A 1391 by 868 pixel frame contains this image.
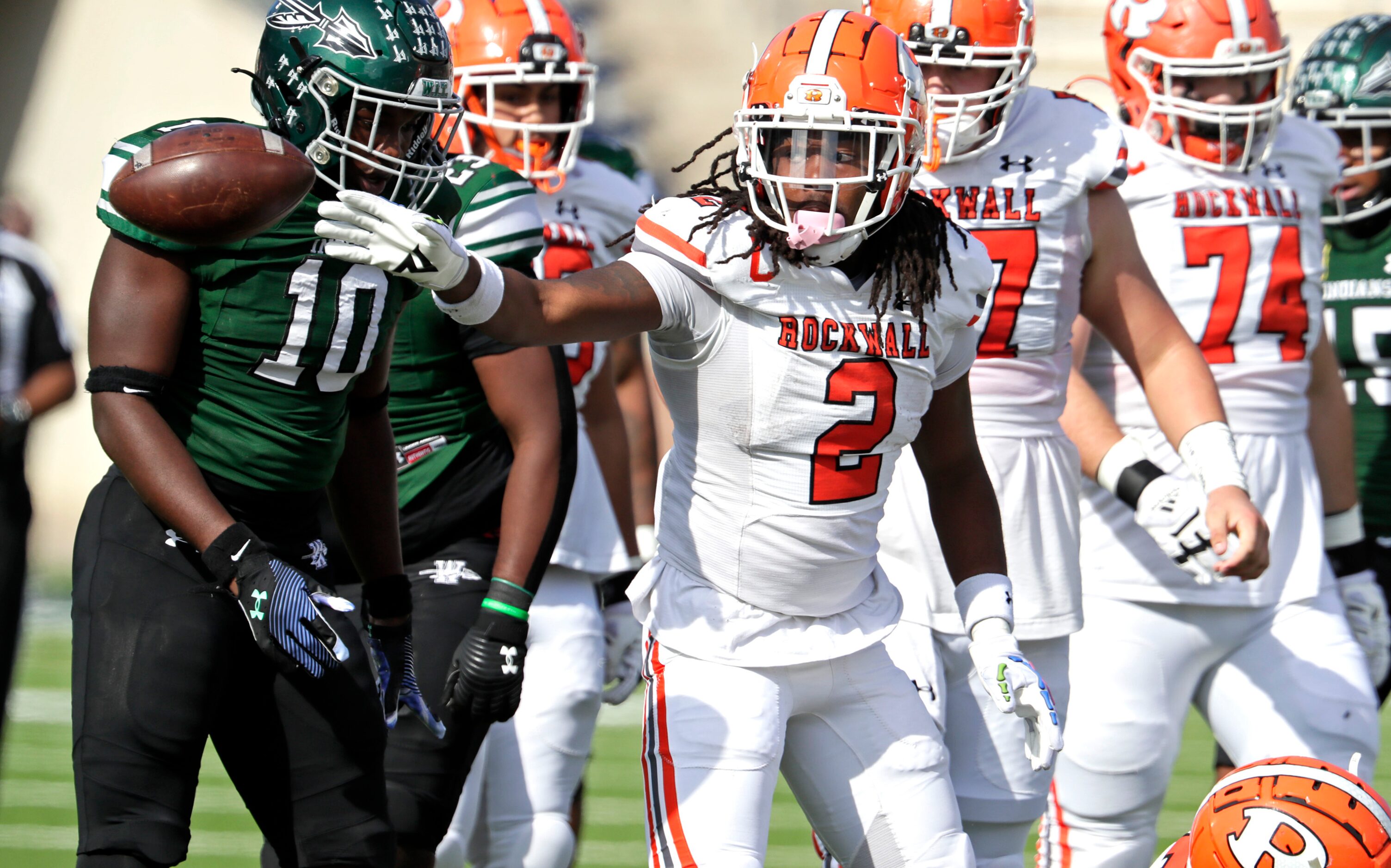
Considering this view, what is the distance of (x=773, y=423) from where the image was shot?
2.59 m

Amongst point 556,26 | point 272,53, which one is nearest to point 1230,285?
point 556,26

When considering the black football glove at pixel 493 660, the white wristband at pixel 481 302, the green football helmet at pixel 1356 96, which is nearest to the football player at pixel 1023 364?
the black football glove at pixel 493 660

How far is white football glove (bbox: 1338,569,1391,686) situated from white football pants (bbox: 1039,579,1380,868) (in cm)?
50

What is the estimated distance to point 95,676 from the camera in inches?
99.3

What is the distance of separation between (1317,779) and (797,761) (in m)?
0.79

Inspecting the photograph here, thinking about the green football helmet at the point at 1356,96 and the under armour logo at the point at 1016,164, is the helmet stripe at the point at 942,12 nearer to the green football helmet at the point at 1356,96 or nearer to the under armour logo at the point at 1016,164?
the under armour logo at the point at 1016,164

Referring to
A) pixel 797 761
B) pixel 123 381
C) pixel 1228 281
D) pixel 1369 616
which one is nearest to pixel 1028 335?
pixel 1228 281

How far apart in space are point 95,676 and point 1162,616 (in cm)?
230

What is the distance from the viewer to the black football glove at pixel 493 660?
9.90ft

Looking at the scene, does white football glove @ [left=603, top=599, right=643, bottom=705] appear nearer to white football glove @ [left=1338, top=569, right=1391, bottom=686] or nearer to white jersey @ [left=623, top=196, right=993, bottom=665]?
white jersey @ [left=623, top=196, right=993, bottom=665]

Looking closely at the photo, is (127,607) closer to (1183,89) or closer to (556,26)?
(556,26)

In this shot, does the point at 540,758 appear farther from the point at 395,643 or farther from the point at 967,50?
the point at 967,50

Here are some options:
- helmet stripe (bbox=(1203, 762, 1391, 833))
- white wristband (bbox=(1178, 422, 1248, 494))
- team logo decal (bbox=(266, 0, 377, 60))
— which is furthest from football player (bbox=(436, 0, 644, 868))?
helmet stripe (bbox=(1203, 762, 1391, 833))

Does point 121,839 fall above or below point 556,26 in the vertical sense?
below
